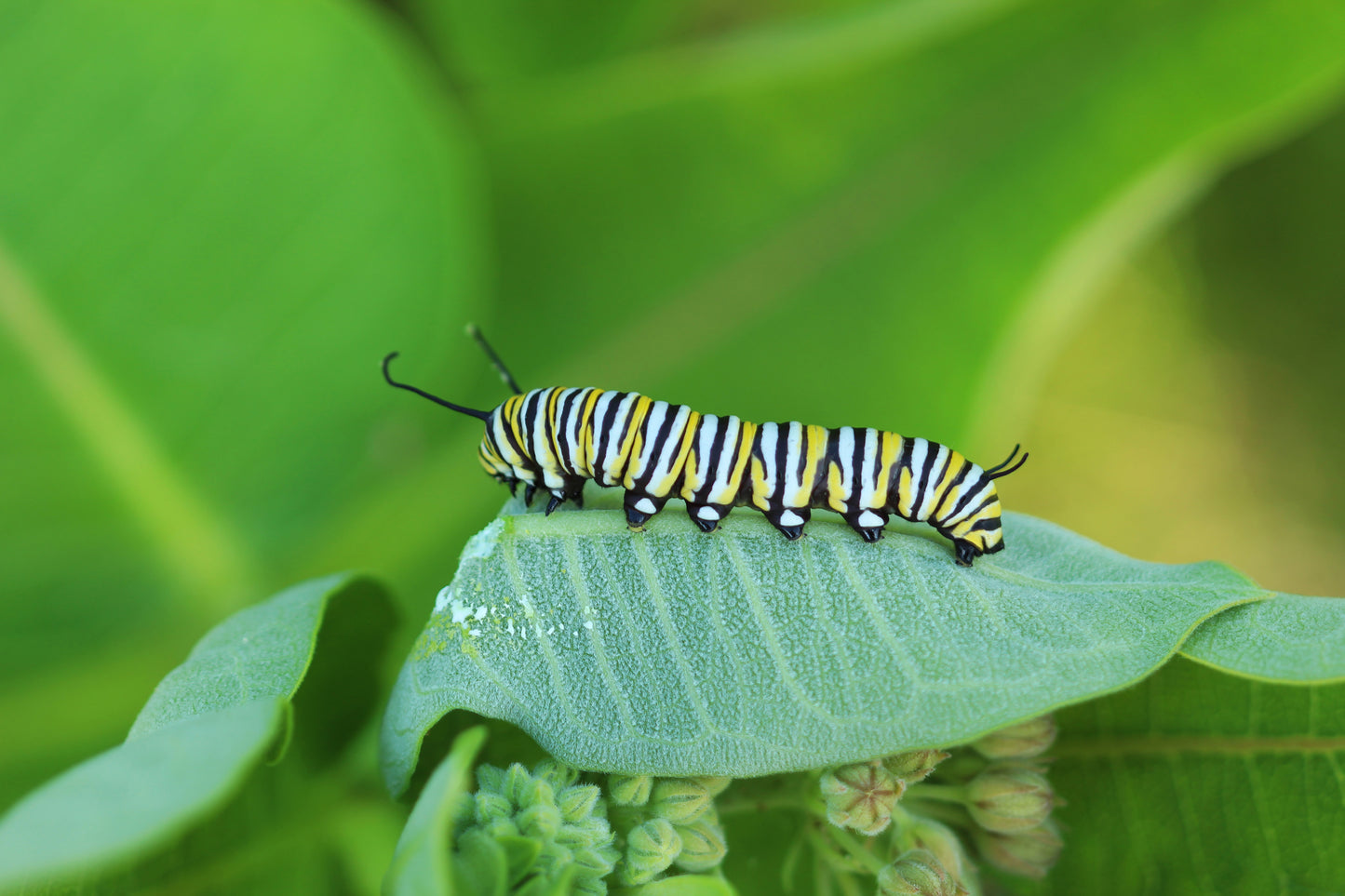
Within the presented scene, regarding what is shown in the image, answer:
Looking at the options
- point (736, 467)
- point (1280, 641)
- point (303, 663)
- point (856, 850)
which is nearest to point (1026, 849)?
point (856, 850)

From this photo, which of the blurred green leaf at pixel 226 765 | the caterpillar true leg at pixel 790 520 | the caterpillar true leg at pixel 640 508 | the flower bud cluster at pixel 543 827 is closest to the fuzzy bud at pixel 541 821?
the flower bud cluster at pixel 543 827

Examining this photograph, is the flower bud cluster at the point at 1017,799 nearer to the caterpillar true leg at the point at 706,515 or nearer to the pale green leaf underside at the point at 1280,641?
the pale green leaf underside at the point at 1280,641

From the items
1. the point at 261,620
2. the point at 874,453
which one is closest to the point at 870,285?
the point at 874,453

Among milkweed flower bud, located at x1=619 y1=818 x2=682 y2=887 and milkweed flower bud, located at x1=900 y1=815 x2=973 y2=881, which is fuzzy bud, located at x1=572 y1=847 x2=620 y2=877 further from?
milkweed flower bud, located at x1=900 y1=815 x2=973 y2=881

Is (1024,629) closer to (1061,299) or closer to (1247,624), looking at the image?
(1247,624)

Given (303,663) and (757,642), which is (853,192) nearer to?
(757,642)

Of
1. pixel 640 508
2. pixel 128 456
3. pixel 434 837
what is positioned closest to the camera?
pixel 434 837
